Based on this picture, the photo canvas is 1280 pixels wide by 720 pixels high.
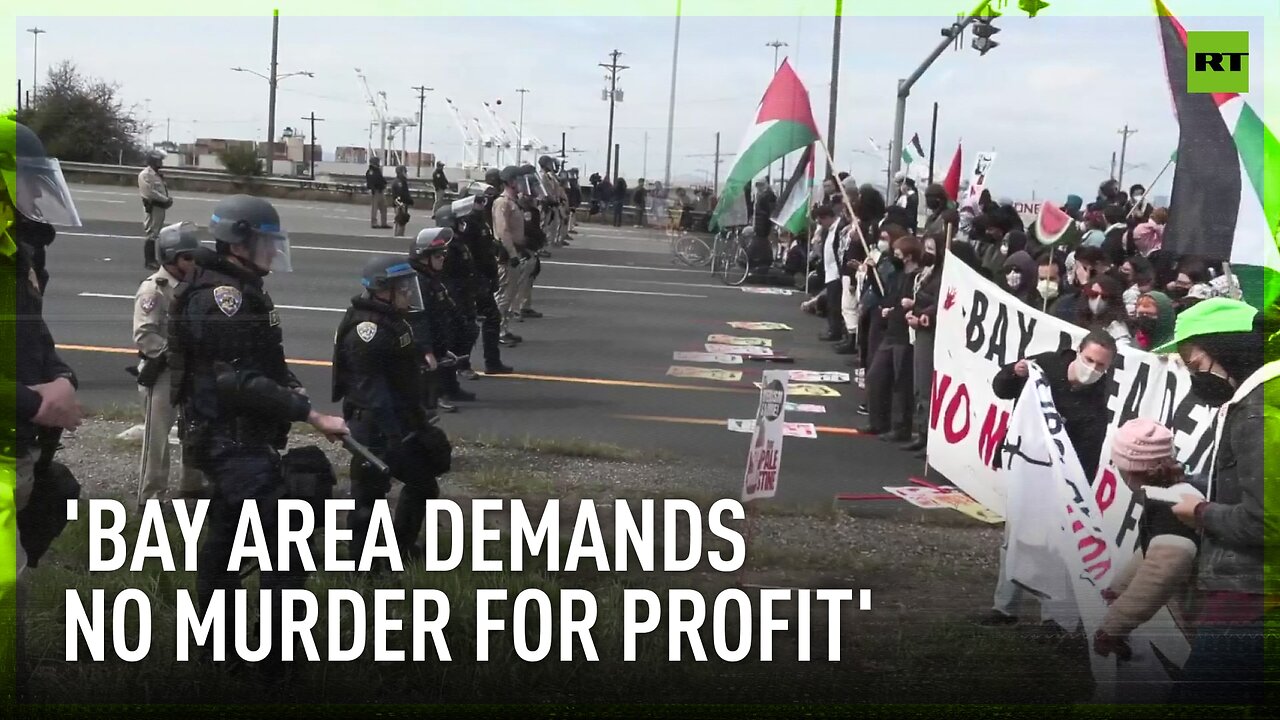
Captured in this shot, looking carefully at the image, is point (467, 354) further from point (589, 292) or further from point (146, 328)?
point (589, 292)

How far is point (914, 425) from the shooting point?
6145mm

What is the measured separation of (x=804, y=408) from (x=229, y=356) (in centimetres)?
208

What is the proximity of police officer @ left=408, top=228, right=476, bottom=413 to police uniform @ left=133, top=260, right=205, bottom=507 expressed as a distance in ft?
2.38

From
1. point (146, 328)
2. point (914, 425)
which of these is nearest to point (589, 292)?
point (914, 425)

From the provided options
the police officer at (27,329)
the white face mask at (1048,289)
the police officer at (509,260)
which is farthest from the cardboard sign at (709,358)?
the police officer at (27,329)

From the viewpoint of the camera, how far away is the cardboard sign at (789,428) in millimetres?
4324

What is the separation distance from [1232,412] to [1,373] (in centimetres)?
301

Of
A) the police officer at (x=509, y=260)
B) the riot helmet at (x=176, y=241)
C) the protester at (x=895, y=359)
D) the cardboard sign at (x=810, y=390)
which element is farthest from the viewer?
the police officer at (x=509, y=260)

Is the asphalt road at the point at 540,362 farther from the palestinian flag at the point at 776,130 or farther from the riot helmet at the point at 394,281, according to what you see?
the palestinian flag at the point at 776,130

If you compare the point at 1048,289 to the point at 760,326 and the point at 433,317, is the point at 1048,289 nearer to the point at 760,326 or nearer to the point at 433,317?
the point at 760,326

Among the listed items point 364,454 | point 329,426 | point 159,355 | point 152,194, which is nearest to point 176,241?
point 152,194

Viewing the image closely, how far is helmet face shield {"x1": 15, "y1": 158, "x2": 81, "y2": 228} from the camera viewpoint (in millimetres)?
3305

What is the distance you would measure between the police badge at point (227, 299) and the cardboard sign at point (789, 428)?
5.26 feet

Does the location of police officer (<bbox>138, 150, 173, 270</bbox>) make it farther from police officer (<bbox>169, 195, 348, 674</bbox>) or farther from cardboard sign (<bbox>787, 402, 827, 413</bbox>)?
cardboard sign (<bbox>787, 402, 827, 413</bbox>)
